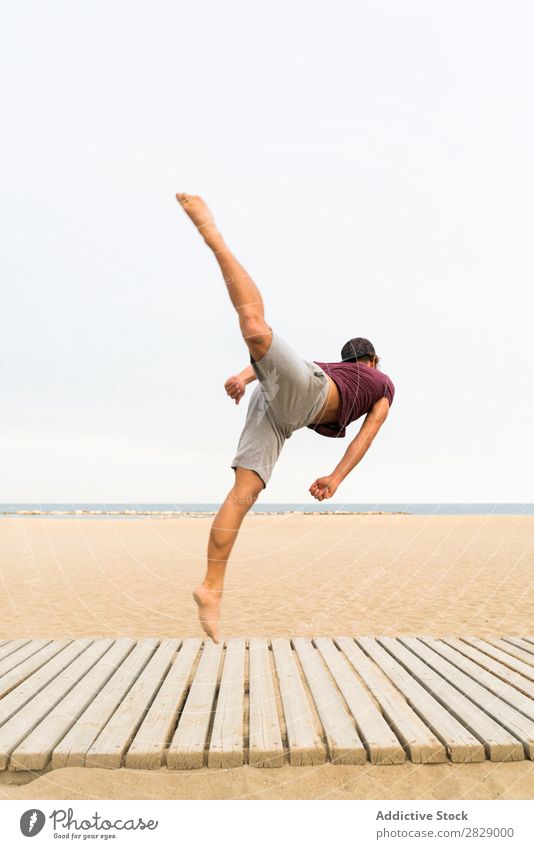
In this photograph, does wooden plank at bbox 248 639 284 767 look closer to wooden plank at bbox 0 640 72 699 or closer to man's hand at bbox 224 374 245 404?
wooden plank at bbox 0 640 72 699

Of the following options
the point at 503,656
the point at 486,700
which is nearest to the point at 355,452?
the point at 486,700

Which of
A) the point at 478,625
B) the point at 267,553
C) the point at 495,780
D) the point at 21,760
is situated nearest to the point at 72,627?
the point at 21,760

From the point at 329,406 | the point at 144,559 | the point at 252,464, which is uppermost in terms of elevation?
the point at 329,406

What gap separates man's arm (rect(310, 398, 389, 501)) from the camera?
12.7 feet

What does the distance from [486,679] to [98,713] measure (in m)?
3.33

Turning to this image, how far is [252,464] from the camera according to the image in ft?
12.3

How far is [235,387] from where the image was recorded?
13.2ft

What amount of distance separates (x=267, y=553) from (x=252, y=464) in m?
16.6

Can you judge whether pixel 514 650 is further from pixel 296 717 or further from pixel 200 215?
pixel 200 215

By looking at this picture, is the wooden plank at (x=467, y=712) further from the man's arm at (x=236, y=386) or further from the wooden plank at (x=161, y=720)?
the man's arm at (x=236, y=386)

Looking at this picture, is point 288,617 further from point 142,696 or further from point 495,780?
point 495,780

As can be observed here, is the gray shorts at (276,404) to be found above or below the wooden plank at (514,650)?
above

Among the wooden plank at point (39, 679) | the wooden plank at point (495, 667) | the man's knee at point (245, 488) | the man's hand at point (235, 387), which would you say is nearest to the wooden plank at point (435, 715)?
the wooden plank at point (495, 667)

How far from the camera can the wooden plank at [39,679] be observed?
4.99 m
